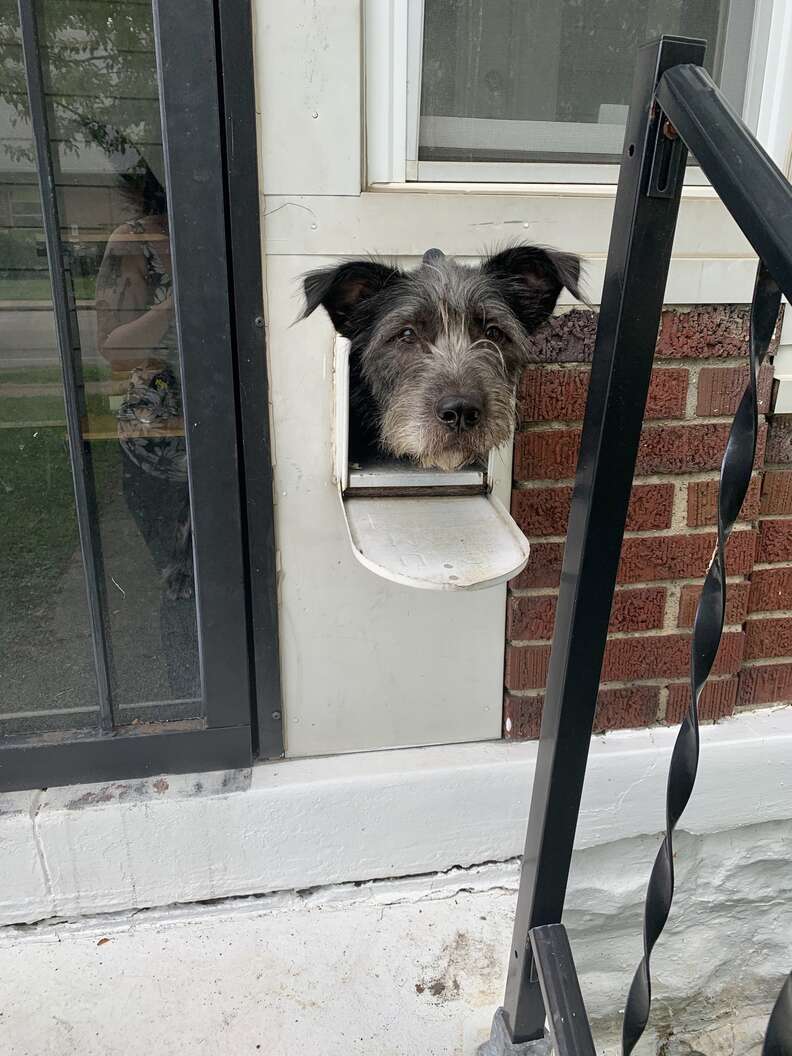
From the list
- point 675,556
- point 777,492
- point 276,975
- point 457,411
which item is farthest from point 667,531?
point 276,975

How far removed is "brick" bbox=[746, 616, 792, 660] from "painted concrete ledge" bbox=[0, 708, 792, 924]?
0.73 ft

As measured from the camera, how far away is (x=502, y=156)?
1979 mm

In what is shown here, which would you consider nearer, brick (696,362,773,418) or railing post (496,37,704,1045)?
railing post (496,37,704,1045)

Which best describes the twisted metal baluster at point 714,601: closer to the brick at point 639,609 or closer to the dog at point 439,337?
the dog at point 439,337

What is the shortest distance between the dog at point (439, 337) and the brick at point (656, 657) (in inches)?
32.8

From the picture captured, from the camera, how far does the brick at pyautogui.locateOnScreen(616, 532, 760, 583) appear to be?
220cm

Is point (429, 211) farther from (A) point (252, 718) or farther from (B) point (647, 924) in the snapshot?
(B) point (647, 924)

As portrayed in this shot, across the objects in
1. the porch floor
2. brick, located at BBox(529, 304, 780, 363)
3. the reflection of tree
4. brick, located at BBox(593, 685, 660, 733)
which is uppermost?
the reflection of tree

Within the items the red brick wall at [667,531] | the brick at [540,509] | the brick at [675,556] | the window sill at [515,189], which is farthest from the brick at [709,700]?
the window sill at [515,189]

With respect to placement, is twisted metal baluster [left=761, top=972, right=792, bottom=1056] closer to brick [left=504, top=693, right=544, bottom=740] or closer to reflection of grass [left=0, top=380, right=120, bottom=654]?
brick [left=504, top=693, right=544, bottom=740]

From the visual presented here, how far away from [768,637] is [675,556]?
1.47 feet

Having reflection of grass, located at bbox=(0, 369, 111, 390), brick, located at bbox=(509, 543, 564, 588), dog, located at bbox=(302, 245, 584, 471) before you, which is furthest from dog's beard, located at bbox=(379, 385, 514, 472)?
reflection of grass, located at bbox=(0, 369, 111, 390)

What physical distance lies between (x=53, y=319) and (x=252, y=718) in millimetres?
1117

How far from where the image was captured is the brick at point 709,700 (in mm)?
2338
